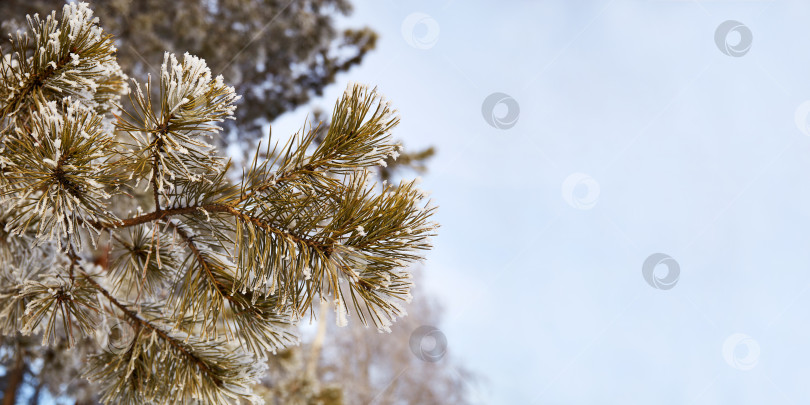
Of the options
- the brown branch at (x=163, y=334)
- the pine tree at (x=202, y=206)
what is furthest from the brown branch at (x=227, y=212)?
the brown branch at (x=163, y=334)

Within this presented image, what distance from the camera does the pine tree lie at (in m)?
0.98

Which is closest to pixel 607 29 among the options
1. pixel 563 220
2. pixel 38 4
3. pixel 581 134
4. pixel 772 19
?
pixel 581 134

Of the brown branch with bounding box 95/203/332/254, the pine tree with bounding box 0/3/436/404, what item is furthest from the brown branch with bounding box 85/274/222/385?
the brown branch with bounding box 95/203/332/254

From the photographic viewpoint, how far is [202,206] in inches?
42.9

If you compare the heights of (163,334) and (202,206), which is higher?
(202,206)

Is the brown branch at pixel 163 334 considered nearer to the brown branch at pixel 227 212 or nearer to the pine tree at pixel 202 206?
the pine tree at pixel 202 206

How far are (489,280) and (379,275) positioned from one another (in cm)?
1194

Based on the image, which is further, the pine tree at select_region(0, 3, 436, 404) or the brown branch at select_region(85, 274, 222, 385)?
the brown branch at select_region(85, 274, 222, 385)

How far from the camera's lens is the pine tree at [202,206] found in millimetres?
976

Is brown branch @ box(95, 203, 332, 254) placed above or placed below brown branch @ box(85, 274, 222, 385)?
above

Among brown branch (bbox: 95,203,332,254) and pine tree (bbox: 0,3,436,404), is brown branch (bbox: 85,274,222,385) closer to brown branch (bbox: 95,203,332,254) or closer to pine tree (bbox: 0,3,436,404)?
pine tree (bbox: 0,3,436,404)

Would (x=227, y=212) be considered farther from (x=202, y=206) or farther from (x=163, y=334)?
(x=163, y=334)

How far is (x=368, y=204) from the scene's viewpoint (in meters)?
1.05

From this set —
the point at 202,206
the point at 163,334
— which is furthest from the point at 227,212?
the point at 163,334
